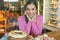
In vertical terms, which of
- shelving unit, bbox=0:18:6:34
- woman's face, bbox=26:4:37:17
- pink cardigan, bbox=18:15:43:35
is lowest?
shelving unit, bbox=0:18:6:34

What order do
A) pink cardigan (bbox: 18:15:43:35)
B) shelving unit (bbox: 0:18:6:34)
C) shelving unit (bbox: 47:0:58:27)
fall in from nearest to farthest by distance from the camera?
pink cardigan (bbox: 18:15:43:35)
shelving unit (bbox: 0:18:6:34)
shelving unit (bbox: 47:0:58:27)

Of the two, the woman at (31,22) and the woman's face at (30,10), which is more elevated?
the woman's face at (30,10)

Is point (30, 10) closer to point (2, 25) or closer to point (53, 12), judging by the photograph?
point (2, 25)

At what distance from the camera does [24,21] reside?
1.12 metres

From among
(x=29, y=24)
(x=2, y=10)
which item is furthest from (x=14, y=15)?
(x=29, y=24)

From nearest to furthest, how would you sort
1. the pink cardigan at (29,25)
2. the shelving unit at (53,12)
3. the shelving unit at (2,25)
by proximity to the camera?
1. the pink cardigan at (29,25)
2. the shelving unit at (2,25)
3. the shelving unit at (53,12)

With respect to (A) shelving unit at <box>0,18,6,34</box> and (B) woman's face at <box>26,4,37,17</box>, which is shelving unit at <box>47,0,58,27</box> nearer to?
(A) shelving unit at <box>0,18,6,34</box>

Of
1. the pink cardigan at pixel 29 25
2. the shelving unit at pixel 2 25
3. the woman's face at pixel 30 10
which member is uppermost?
the woman's face at pixel 30 10

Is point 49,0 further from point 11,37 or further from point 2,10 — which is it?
point 11,37

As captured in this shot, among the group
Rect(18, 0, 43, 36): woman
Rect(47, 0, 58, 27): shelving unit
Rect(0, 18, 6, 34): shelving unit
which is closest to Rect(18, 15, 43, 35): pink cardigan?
Rect(18, 0, 43, 36): woman

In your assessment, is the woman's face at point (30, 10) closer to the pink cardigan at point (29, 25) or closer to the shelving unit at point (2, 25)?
the pink cardigan at point (29, 25)

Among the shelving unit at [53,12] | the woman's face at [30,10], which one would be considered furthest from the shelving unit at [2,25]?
the shelving unit at [53,12]

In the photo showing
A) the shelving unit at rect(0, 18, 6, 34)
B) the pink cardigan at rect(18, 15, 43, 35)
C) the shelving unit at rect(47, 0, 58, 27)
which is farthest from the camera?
the shelving unit at rect(47, 0, 58, 27)

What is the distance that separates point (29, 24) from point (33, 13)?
0.42 feet
